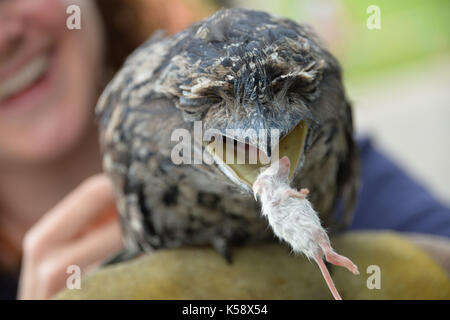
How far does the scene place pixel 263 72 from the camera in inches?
30.8

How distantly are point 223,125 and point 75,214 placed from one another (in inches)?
31.3

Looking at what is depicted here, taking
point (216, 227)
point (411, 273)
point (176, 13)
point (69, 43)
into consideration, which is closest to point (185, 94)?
point (216, 227)

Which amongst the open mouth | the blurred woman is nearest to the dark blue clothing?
the blurred woman

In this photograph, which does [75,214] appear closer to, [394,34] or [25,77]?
[25,77]

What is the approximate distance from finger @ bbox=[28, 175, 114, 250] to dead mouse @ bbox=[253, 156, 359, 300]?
2.50 feet

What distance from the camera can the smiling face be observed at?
1.57 metres

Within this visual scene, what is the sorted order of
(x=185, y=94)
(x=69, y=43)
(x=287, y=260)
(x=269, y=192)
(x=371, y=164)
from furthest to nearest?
(x=371, y=164) < (x=69, y=43) < (x=287, y=260) < (x=185, y=94) < (x=269, y=192)

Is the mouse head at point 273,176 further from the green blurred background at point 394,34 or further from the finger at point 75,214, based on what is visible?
the green blurred background at point 394,34

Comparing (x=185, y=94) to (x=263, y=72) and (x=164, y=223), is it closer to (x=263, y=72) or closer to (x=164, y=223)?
(x=263, y=72)

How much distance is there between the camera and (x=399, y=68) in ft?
18.4

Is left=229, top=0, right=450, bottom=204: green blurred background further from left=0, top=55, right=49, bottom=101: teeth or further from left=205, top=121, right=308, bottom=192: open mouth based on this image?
left=205, top=121, right=308, bottom=192: open mouth

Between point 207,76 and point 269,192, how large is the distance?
7.9 inches

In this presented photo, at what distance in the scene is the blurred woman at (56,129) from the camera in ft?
4.78
